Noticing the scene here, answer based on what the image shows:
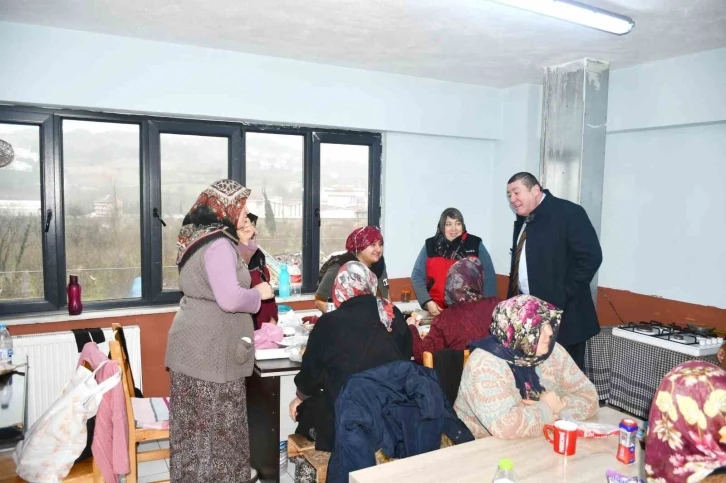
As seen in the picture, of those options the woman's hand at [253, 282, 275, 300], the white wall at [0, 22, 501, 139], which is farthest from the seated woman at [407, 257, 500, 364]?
the white wall at [0, 22, 501, 139]

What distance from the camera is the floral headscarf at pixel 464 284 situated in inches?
111

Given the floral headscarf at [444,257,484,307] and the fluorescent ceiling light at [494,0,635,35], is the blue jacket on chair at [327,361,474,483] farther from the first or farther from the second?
the fluorescent ceiling light at [494,0,635,35]

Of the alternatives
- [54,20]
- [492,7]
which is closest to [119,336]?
[54,20]

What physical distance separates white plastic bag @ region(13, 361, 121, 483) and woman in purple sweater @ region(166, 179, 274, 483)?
1.30ft

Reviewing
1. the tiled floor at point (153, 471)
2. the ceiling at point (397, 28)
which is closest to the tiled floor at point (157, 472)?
the tiled floor at point (153, 471)

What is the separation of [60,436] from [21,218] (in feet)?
6.87

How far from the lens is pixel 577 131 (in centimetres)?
415

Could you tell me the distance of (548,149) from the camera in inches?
172

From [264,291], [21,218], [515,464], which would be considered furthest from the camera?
[21,218]

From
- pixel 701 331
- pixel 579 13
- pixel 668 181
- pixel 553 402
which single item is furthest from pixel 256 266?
pixel 668 181

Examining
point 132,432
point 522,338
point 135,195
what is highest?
point 135,195

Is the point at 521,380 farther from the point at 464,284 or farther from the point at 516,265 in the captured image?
the point at 516,265

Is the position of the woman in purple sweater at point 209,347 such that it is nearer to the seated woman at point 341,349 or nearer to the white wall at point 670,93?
the seated woman at point 341,349

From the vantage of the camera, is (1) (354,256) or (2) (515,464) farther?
(1) (354,256)
